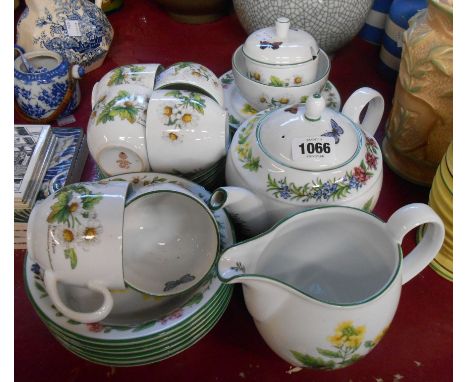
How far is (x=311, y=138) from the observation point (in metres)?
0.59

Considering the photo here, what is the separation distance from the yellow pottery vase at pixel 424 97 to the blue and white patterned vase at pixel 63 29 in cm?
72

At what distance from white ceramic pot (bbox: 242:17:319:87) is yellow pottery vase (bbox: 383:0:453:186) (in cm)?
16

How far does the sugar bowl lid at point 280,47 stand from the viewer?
79cm

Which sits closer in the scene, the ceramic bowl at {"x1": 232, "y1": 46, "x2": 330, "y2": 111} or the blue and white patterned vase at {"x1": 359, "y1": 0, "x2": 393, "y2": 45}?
the ceramic bowl at {"x1": 232, "y1": 46, "x2": 330, "y2": 111}

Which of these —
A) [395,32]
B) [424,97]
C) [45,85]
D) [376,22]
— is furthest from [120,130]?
[376,22]

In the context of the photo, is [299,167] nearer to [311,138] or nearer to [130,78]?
[311,138]

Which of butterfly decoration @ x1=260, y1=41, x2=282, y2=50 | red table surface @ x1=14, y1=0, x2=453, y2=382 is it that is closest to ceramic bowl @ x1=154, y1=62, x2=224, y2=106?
butterfly decoration @ x1=260, y1=41, x2=282, y2=50

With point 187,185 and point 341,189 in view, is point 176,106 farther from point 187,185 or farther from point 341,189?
point 341,189

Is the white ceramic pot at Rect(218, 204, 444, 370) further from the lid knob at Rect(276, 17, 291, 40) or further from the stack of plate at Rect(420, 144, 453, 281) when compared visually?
the lid knob at Rect(276, 17, 291, 40)

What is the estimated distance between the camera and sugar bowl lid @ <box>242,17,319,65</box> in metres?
0.79

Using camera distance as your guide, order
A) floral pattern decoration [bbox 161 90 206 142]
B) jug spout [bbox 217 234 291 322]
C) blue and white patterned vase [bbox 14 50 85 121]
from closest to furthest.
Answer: jug spout [bbox 217 234 291 322] → floral pattern decoration [bbox 161 90 206 142] → blue and white patterned vase [bbox 14 50 85 121]

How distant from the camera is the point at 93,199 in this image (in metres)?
0.54

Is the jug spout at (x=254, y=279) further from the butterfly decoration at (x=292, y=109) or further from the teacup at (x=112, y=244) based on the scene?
the butterfly decoration at (x=292, y=109)

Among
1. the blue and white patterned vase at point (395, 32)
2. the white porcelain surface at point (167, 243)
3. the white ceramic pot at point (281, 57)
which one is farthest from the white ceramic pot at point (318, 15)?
the white porcelain surface at point (167, 243)
